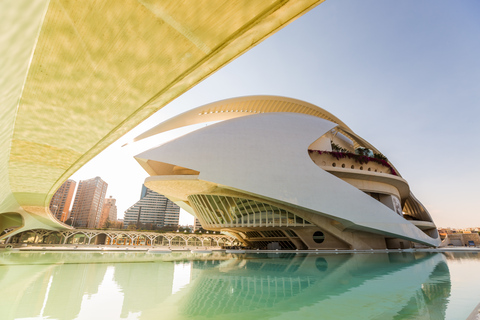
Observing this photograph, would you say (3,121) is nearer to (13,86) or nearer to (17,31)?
(13,86)

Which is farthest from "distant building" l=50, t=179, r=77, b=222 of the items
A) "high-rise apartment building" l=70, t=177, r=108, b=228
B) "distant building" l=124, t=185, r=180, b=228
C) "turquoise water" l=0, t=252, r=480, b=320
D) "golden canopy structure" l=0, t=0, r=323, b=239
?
"golden canopy structure" l=0, t=0, r=323, b=239

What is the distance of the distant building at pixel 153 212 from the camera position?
92.4m

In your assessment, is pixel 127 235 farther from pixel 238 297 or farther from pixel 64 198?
pixel 64 198

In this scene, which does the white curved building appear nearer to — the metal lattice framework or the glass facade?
the glass facade

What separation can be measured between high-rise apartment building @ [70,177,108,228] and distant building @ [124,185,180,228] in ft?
36.0

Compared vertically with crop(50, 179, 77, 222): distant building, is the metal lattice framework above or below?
below

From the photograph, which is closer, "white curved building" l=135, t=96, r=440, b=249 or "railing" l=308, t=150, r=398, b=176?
"white curved building" l=135, t=96, r=440, b=249

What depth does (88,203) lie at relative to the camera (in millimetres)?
85062

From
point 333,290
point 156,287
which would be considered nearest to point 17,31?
point 156,287

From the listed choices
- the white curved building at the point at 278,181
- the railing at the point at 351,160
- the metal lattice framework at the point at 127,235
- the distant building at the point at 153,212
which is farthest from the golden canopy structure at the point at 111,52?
the distant building at the point at 153,212

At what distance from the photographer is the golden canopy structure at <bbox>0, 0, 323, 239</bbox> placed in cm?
191

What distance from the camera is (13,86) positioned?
244 centimetres

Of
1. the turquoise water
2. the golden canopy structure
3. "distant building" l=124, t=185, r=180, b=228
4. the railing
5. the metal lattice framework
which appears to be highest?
"distant building" l=124, t=185, r=180, b=228

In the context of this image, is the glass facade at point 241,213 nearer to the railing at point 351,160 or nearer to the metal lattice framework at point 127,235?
the railing at point 351,160
